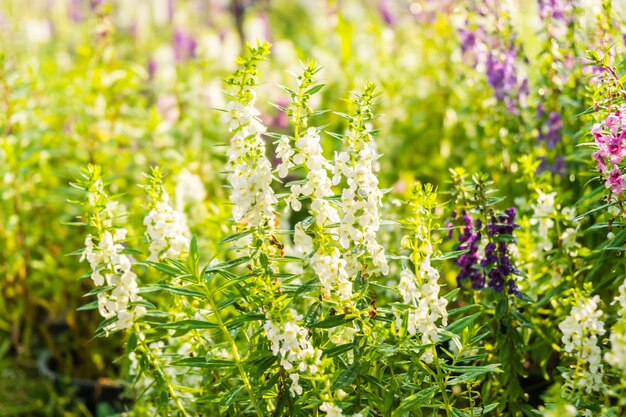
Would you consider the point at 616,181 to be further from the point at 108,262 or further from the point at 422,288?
the point at 108,262

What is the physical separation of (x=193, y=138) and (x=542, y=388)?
96.0 inches

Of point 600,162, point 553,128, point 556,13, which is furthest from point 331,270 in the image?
point 556,13

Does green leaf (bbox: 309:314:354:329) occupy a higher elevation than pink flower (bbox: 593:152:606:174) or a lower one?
lower

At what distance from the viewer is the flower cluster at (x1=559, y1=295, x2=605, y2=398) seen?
173cm

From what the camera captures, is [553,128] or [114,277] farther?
[553,128]

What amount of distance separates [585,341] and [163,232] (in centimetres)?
103

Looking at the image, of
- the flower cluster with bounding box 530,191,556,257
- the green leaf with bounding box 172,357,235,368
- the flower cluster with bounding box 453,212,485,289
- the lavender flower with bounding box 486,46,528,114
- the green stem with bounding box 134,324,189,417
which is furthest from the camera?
the lavender flower with bounding box 486,46,528,114

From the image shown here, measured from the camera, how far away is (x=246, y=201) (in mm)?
1759

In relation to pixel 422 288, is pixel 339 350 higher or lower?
lower

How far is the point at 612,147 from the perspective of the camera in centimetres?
184

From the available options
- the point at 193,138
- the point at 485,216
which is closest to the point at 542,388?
the point at 485,216

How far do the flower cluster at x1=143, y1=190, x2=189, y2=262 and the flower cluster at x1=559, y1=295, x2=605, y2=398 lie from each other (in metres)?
0.95

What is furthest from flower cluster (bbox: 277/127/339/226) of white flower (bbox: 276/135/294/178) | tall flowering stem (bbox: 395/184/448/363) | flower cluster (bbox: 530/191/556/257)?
flower cluster (bbox: 530/191/556/257)

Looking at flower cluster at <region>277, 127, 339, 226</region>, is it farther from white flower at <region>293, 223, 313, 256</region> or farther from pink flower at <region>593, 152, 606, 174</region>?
pink flower at <region>593, 152, 606, 174</region>
